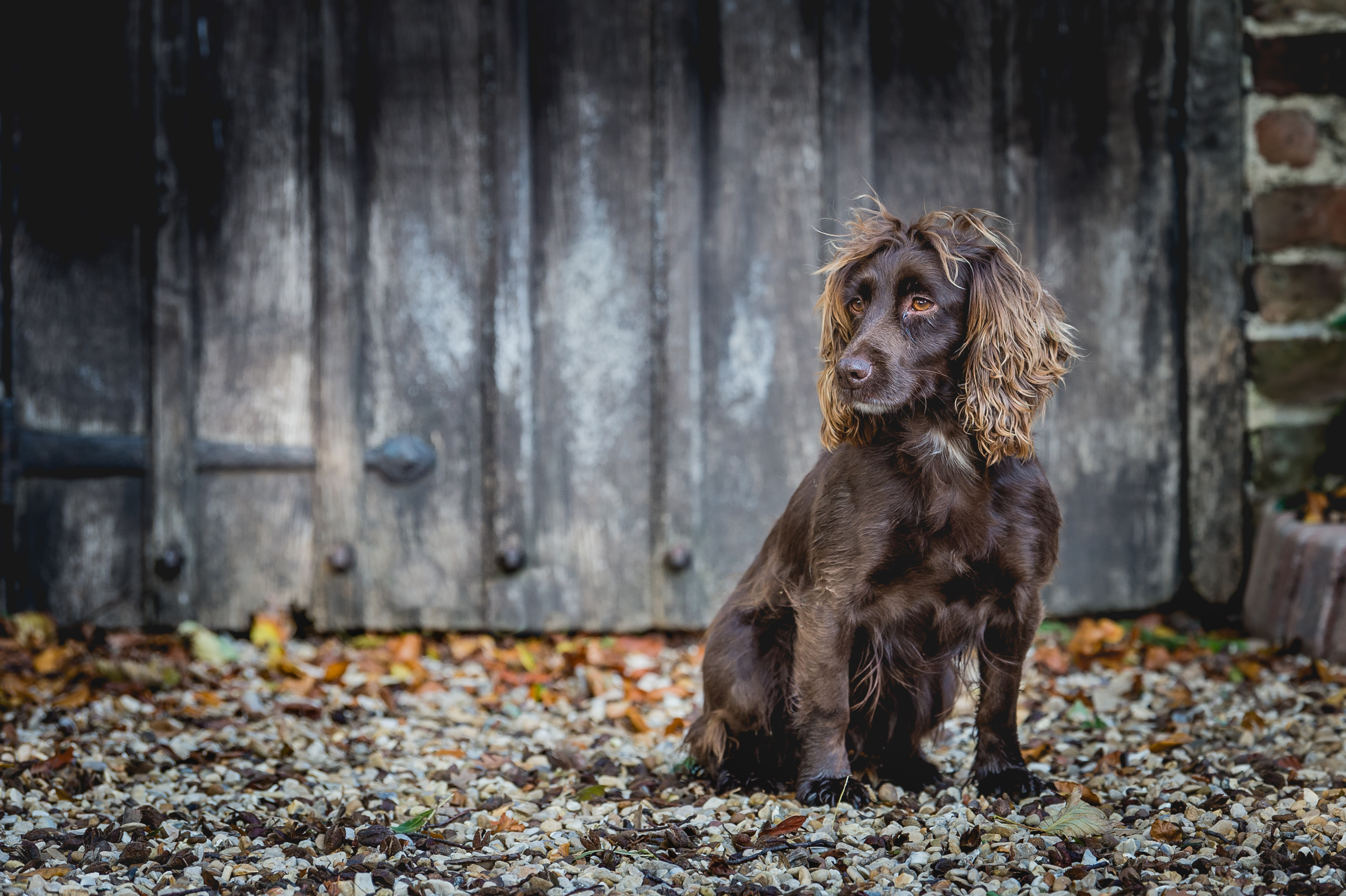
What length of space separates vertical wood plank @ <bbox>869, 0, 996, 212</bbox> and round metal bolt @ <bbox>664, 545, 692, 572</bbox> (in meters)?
1.27

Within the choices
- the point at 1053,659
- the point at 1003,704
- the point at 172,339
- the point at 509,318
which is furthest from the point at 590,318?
the point at 1003,704

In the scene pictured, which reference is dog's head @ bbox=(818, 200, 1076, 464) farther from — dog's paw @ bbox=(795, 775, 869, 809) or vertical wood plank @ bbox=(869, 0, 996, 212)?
vertical wood plank @ bbox=(869, 0, 996, 212)

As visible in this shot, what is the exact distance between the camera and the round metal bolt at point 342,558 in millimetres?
3566

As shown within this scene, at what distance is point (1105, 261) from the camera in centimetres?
361

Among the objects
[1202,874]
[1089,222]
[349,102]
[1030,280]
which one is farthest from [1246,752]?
[349,102]

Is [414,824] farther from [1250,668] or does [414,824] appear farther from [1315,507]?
[1315,507]

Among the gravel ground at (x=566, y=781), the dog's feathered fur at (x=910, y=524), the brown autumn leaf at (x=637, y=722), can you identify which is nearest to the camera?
the gravel ground at (x=566, y=781)

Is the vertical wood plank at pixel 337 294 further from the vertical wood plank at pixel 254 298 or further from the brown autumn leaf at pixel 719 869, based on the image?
the brown autumn leaf at pixel 719 869

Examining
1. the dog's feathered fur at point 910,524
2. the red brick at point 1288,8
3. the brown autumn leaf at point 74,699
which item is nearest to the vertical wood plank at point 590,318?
the brown autumn leaf at point 74,699

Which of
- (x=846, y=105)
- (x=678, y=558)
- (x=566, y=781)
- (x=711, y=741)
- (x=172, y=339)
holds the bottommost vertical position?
(x=566, y=781)

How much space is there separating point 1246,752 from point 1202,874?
0.74 m

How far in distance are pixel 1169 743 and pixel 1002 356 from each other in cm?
106

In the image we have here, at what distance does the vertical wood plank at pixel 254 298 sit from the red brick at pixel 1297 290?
301 cm

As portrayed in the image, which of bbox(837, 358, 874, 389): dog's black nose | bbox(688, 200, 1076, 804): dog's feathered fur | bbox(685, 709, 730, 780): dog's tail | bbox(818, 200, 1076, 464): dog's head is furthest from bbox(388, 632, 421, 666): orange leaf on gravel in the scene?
bbox(837, 358, 874, 389): dog's black nose
